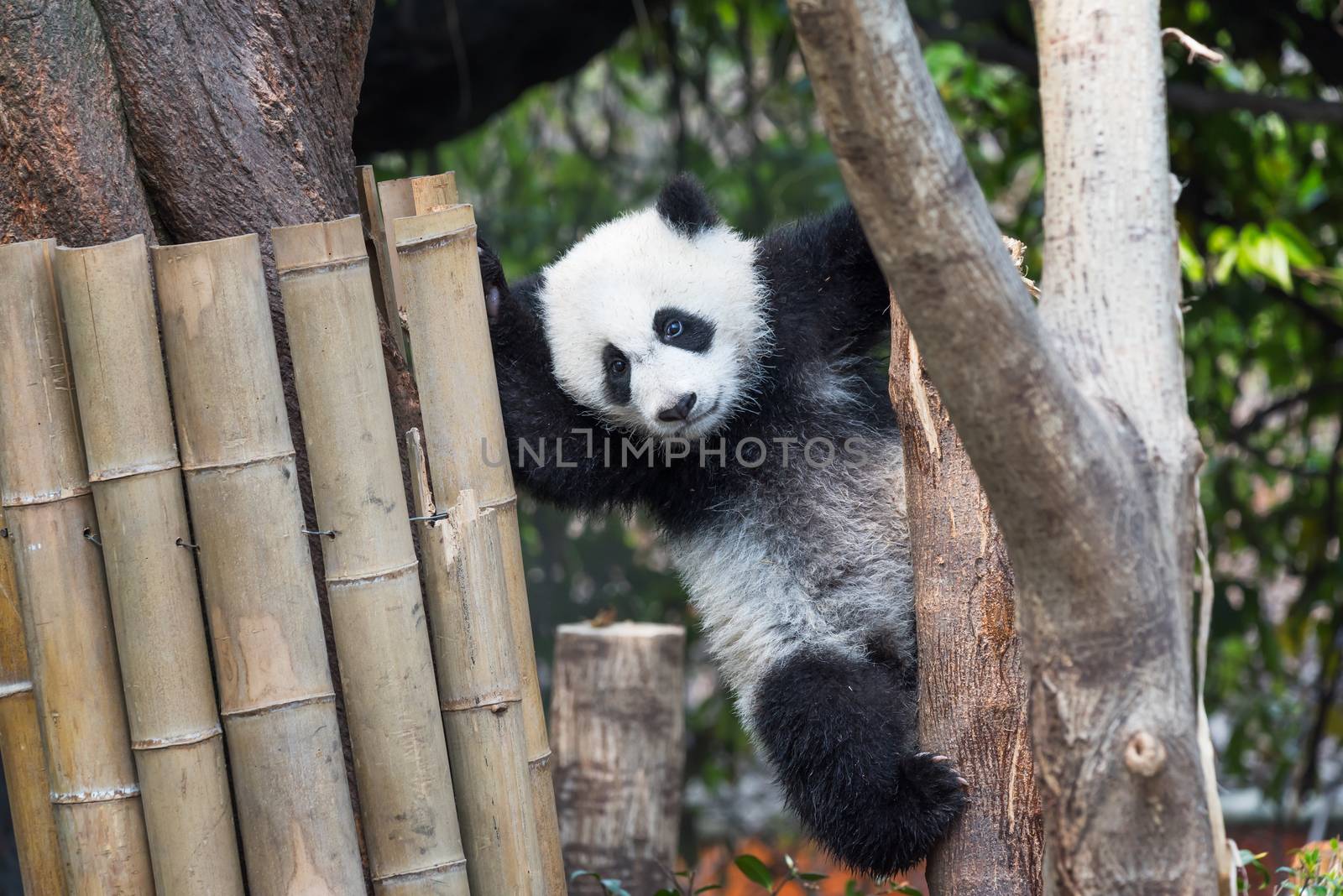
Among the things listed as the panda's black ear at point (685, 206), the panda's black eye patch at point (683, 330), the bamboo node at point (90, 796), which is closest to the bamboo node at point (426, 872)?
the bamboo node at point (90, 796)

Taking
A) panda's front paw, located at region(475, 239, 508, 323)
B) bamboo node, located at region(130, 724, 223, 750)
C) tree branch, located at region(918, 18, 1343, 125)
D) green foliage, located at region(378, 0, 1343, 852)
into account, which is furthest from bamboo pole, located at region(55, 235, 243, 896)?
tree branch, located at region(918, 18, 1343, 125)

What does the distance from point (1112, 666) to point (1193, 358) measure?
3330 mm

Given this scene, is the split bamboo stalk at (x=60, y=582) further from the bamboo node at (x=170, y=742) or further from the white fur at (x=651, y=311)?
the white fur at (x=651, y=311)

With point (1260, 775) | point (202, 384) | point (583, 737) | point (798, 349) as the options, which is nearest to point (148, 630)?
point (202, 384)

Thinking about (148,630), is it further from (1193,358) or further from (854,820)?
A: (1193,358)

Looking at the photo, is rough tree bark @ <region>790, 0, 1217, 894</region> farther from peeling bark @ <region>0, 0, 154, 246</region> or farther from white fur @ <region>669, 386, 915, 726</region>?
peeling bark @ <region>0, 0, 154, 246</region>

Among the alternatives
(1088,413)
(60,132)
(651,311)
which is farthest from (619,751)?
(1088,413)

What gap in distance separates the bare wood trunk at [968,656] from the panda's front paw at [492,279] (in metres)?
0.82

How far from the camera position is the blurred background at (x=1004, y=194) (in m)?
3.77

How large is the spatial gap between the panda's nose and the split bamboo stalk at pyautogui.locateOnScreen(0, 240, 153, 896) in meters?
0.96

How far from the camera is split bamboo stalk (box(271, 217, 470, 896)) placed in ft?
5.54

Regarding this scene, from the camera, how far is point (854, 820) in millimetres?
2061

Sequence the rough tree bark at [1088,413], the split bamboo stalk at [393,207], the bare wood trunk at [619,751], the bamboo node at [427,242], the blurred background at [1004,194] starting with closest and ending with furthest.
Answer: the rough tree bark at [1088,413]
the bamboo node at [427,242]
the split bamboo stalk at [393,207]
the bare wood trunk at [619,751]
the blurred background at [1004,194]

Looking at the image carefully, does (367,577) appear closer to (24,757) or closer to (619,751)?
(24,757)
